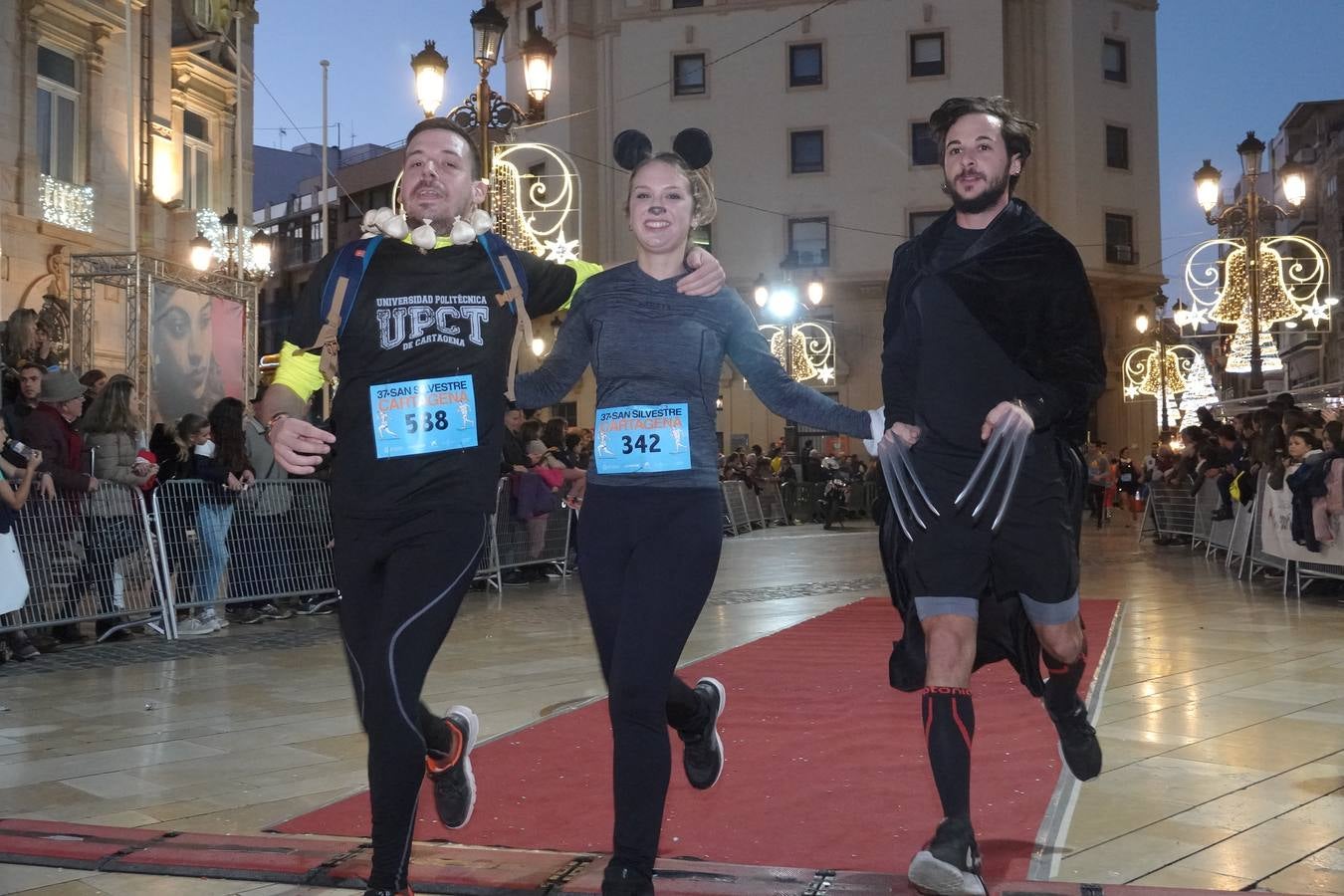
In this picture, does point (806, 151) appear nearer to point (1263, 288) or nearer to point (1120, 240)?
point (1120, 240)

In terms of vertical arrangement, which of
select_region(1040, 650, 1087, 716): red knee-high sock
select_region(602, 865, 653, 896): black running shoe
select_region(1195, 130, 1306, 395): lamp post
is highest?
select_region(1195, 130, 1306, 395): lamp post

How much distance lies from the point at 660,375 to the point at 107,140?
19.8 m

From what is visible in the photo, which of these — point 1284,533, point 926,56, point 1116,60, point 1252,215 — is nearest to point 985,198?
point 1284,533

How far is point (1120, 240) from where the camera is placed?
39.7 m

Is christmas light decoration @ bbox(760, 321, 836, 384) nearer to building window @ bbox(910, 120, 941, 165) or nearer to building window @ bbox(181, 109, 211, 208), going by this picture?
building window @ bbox(910, 120, 941, 165)

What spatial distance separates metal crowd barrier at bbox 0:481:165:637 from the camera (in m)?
8.81

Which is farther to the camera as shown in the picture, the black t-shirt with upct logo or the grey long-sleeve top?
the grey long-sleeve top

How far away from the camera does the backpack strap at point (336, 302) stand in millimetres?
3484

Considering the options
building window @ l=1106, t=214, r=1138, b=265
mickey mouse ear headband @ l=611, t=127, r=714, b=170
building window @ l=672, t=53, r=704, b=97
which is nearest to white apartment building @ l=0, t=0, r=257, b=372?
building window @ l=672, t=53, r=704, b=97

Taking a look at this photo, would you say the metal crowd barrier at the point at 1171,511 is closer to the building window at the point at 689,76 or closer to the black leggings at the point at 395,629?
the black leggings at the point at 395,629

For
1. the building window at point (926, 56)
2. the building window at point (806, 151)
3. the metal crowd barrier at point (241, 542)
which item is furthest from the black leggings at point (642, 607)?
the building window at point (926, 56)

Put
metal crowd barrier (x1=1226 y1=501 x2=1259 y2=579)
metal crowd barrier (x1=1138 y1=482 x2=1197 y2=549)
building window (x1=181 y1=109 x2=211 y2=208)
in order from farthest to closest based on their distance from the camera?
building window (x1=181 y1=109 x2=211 y2=208) → metal crowd barrier (x1=1138 y1=482 x2=1197 y2=549) → metal crowd barrier (x1=1226 y1=501 x2=1259 y2=579)

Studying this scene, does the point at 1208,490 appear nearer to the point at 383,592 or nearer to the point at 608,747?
the point at 608,747

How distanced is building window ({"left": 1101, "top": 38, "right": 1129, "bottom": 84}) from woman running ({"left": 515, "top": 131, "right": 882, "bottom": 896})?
39.1 m
